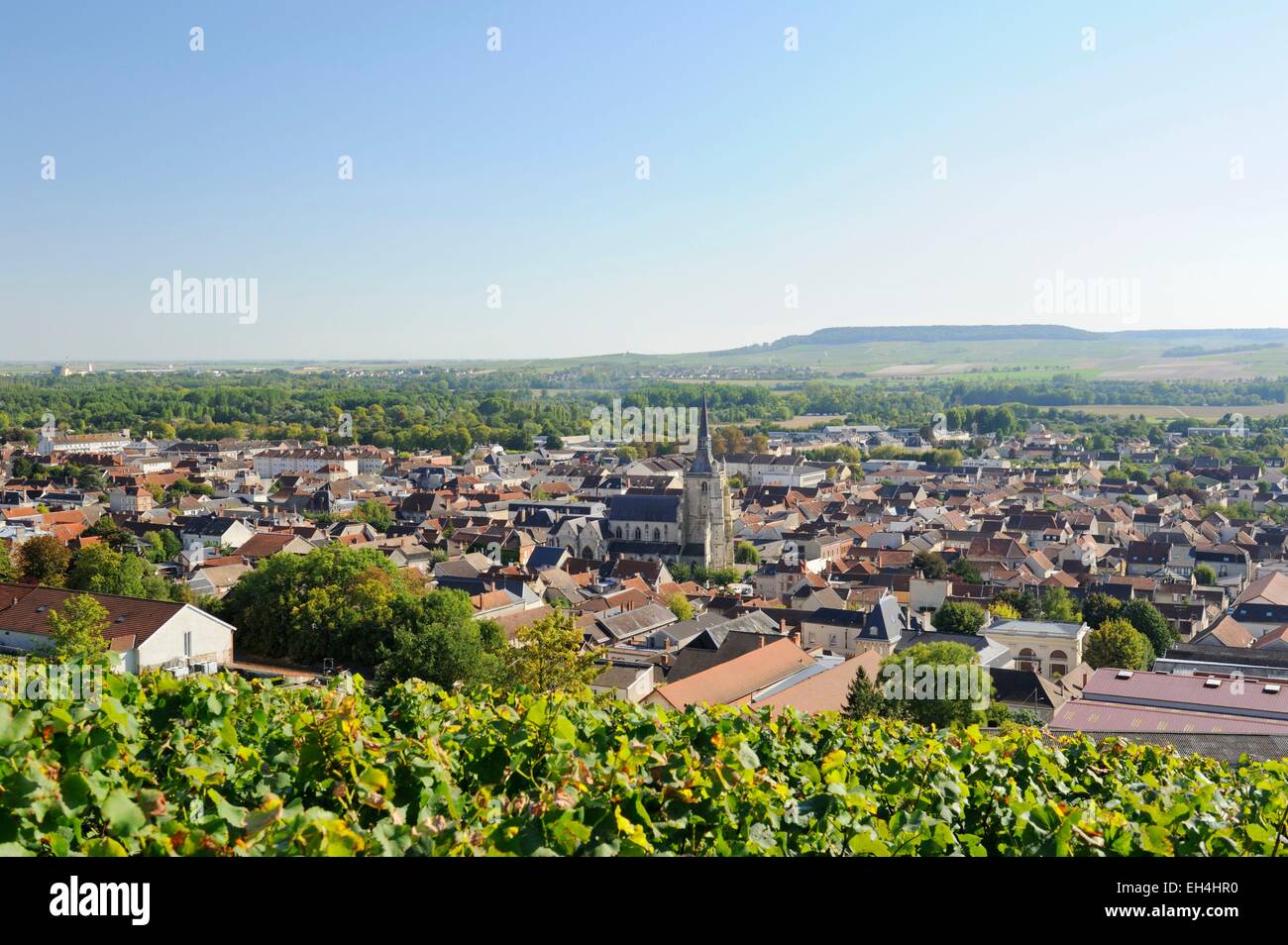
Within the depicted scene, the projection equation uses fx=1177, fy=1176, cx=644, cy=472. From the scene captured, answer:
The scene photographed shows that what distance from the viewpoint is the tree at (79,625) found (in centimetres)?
2361

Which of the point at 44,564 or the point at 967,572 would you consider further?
the point at 967,572

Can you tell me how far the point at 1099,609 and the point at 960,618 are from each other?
256 inches

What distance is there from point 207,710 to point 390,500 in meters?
68.8

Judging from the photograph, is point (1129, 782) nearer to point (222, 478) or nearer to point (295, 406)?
point (222, 478)

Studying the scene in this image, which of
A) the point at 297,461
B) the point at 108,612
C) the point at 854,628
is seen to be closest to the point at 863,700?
the point at 854,628

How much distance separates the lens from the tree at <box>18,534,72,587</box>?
35156mm

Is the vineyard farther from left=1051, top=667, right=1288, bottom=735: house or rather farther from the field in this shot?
the field

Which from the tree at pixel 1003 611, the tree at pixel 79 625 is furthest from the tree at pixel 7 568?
the tree at pixel 1003 611

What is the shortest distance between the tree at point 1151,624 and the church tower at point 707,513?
71.0 feet

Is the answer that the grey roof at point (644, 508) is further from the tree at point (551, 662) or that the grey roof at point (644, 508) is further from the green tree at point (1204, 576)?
the tree at point (551, 662)

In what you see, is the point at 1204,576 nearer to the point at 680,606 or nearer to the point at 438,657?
the point at 680,606

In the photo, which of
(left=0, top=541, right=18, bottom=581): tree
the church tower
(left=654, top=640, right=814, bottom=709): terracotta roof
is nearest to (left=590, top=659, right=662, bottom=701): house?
(left=654, top=640, right=814, bottom=709): terracotta roof

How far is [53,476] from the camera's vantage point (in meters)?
79.1

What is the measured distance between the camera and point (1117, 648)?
1369 inches
